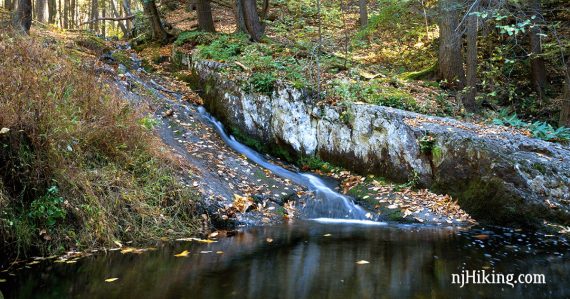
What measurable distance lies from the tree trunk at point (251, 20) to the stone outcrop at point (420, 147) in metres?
2.85

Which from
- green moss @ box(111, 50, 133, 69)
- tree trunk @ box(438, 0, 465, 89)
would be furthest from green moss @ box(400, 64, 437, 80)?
green moss @ box(111, 50, 133, 69)

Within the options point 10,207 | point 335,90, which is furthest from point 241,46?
point 10,207

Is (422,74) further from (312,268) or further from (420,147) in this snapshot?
(312,268)

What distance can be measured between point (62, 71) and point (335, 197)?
6.08 meters

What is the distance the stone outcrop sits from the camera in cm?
792

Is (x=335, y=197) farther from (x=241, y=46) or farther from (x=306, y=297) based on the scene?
(x=241, y=46)

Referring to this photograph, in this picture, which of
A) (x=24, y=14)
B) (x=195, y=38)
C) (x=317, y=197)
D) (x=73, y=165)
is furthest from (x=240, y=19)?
(x=73, y=165)

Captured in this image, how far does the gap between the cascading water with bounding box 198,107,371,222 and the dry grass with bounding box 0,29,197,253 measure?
2850 mm

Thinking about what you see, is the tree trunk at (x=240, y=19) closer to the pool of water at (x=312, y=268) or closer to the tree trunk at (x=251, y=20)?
the tree trunk at (x=251, y=20)

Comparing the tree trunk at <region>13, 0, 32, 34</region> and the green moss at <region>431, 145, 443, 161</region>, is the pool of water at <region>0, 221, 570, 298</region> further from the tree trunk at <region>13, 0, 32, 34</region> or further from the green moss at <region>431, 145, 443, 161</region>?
the tree trunk at <region>13, 0, 32, 34</region>

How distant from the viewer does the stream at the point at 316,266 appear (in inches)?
187

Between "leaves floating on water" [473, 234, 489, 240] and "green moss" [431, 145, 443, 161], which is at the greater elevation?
"green moss" [431, 145, 443, 161]

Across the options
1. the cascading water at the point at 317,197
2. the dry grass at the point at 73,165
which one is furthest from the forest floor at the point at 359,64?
the dry grass at the point at 73,165

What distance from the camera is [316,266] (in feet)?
18.6
